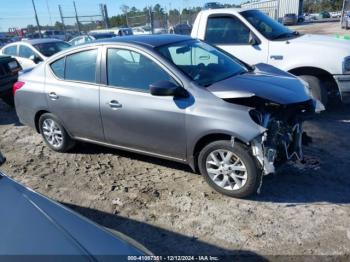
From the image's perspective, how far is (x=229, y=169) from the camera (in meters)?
3.81

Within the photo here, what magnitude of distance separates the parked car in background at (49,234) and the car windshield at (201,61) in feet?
7.71

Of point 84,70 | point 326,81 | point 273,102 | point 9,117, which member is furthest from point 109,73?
point 9,117

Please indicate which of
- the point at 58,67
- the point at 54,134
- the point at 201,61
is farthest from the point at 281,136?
the point at 54,134

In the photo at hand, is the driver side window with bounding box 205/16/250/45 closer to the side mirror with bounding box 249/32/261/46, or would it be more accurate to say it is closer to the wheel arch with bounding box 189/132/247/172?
the side mirror with bounding box 249/32/261/46

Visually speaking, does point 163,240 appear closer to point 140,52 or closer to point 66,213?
point 66,213

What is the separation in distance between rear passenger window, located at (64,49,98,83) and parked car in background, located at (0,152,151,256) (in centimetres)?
263

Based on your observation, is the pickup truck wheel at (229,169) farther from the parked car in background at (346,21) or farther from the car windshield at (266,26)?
the parked car in background at (346,21)

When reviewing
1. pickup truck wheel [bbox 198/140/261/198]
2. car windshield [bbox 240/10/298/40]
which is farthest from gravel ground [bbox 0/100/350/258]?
car windshield [bbox 240/10/298/40]

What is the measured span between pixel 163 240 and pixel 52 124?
288 cm

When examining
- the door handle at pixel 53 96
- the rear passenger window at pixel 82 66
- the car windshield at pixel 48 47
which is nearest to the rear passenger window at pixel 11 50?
the car windshield at pixel 48 47

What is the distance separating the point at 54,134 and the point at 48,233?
3703 millimetres

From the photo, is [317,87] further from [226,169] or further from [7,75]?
[7,75]

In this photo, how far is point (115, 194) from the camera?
165 inches

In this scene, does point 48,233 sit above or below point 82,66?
below
